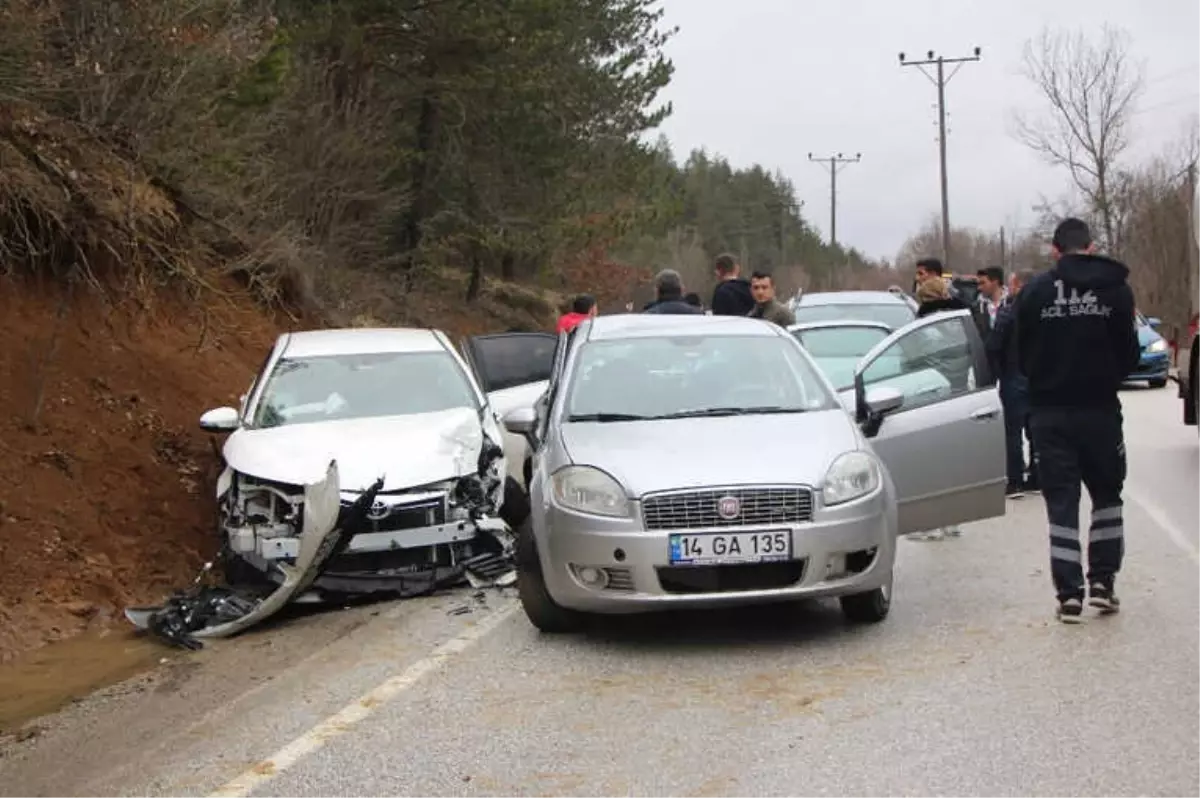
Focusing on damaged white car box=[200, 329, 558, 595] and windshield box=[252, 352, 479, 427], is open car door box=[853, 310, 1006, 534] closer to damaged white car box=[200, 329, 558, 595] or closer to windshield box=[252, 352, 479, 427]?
damaged white car box=[200, 329, 558, 595]

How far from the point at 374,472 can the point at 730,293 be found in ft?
17.5

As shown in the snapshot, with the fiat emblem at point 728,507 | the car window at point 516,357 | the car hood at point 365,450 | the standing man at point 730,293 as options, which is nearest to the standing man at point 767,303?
the standing man at point 730,293

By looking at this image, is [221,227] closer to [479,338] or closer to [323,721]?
[479,338]

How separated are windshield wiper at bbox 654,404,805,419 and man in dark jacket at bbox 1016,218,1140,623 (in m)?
1.32

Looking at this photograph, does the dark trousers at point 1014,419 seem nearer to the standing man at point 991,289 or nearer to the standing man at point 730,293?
the standing man at point 991,289

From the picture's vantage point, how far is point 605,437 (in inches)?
280

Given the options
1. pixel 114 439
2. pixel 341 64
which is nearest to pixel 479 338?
pixel 114 439

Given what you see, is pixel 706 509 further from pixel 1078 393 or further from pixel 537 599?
pixel 1078 393

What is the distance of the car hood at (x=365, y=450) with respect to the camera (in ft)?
27.3

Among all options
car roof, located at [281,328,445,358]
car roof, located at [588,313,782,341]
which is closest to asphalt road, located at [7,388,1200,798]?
car roof, located at [588,313,782,341]

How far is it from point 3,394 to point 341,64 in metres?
14.7

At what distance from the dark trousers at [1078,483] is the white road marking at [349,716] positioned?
3012 mm

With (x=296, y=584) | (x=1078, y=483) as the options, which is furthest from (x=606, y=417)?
(x=1078, y=483)

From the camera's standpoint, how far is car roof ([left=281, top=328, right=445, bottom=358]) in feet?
34.3
